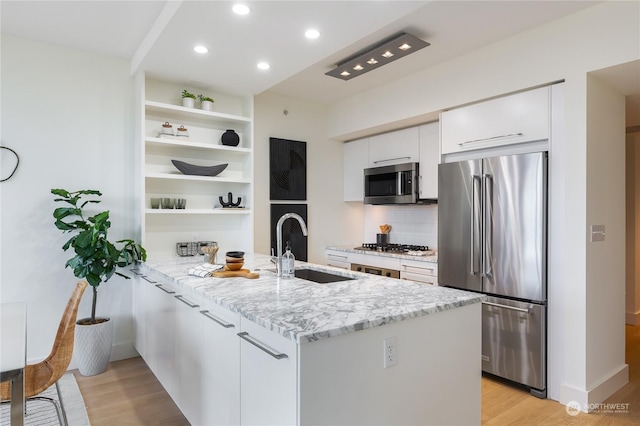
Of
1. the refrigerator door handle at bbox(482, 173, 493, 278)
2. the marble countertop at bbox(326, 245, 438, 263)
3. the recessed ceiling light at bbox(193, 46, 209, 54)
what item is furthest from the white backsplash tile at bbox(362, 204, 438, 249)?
the recessed ceiling light at bbox(193, 46, 209, 54)

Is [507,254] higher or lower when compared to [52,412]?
higher

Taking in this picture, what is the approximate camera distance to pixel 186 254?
12.0 ft

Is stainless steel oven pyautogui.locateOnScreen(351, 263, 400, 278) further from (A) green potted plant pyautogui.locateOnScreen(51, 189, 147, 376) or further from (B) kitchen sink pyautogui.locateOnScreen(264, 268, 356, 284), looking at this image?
(A) green potted plant pyautogui.locateOnScreen(51, 189, 147, 376)

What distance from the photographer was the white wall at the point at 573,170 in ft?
8.39

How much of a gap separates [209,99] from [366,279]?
2.41 meters

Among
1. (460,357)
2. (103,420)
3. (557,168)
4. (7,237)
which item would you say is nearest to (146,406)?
(103,420)

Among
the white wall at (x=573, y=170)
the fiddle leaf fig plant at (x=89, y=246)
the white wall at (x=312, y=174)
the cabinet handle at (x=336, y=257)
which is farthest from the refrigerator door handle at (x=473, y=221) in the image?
the fiddle leaf fig plant at (x=89, y=246)

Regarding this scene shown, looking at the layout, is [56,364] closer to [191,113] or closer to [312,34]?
[191,113]

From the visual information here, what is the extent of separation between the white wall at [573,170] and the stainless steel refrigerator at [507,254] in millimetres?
89

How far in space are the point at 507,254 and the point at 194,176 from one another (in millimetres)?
2709

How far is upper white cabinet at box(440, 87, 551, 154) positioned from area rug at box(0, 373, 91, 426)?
340cm

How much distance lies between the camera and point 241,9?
2357 mm

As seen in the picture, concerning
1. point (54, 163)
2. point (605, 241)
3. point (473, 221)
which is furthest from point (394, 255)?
point (54, 163)

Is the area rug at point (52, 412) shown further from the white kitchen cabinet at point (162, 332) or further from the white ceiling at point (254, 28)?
the white ceiling at point (254, 28)
